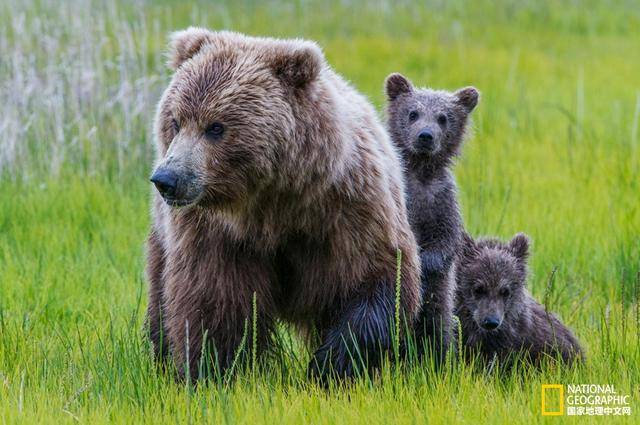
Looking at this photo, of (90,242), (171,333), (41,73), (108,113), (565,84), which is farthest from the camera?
(565,84)

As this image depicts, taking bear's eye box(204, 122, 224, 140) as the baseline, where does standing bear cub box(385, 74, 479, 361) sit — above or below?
below

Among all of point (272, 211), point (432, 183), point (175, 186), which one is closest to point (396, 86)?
point (432, 183)

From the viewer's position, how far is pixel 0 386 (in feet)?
15.8

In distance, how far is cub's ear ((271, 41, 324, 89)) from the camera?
4.87 meters

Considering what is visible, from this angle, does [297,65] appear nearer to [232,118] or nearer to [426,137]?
[232,118]

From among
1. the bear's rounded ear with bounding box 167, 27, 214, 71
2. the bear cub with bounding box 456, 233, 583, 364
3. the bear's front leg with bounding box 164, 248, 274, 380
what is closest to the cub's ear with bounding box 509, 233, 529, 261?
the bear cub with bounding box 456, 233, 583, 364

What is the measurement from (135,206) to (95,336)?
258 cm

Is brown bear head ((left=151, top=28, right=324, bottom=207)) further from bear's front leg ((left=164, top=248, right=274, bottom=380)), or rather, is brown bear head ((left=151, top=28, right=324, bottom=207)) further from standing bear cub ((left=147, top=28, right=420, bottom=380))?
bear's front leg ((left=164, top=248, right=274, bottom=380))

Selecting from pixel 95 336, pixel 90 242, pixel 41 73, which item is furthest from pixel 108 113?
pixel 95 336

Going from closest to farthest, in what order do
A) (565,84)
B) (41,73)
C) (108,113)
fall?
(108,113) → (41,73) → (565,84)

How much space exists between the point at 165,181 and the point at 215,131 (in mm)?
381

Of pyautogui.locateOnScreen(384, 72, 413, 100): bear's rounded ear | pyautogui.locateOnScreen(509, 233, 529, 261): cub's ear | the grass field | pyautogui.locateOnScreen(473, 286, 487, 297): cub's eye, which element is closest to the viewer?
the grass field

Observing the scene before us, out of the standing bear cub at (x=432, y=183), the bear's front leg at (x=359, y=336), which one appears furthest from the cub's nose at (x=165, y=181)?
the standing bear cub at (x=432, y=183)

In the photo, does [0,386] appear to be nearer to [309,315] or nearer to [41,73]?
[309,315]
